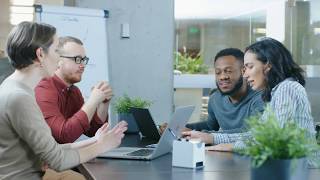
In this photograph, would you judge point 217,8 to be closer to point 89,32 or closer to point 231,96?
point 89,32

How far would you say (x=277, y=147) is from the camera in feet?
3.60

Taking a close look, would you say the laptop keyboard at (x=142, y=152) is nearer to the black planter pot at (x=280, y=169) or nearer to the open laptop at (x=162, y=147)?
the open laptop at (x=162, y=147)

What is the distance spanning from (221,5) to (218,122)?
88.1 inches

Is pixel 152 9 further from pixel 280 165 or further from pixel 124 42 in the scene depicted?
pixel 280 165

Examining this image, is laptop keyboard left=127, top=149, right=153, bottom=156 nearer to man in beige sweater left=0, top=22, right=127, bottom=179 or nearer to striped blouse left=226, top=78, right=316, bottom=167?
man in beige sweater left=0, top=22, right=127, bottom=179

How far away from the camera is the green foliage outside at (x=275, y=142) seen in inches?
42.6

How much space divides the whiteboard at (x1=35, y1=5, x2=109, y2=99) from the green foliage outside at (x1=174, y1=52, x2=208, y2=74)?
827 mm

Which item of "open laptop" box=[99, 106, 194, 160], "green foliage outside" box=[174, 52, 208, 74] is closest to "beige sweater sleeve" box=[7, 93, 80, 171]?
"open laptop" box=[99, 106, 194, 160]

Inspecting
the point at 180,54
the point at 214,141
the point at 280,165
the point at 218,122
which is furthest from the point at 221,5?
the point at 280,165

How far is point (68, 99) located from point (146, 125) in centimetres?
48

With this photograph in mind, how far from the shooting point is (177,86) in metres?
4.59

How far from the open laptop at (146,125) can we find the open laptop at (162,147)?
1.32 ft

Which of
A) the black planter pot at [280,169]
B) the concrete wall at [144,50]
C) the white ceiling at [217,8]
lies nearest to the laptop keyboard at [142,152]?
the black planter pot at [280,169]

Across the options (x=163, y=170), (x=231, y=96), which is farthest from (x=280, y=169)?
(x=231, y=96)
